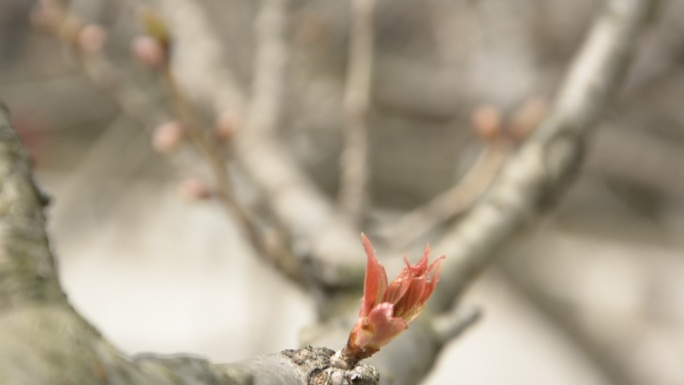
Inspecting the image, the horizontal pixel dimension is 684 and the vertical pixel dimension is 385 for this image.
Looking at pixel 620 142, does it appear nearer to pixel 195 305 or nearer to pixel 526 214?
pixel 195 305

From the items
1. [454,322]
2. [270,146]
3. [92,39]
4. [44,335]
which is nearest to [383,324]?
[44,335]

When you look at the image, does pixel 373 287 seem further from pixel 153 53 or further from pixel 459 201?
pixel 459 201

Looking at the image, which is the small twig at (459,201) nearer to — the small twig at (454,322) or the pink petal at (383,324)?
the small twig at (454,322)

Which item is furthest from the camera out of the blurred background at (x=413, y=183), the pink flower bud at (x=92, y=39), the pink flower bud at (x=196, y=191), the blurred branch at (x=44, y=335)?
the blurred background at (x=413, y=183)

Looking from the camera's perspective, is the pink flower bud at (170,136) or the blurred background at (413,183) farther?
the blurred background at (413,183)

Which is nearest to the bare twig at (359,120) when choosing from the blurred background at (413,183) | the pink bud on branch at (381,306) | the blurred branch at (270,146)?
the blurred branch at (270,146)

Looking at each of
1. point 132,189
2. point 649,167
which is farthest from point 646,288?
point 132,189

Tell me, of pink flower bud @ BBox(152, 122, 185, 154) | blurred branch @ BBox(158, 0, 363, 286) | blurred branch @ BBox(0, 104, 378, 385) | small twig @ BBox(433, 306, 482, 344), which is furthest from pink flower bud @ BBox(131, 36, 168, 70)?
blurred branch @ BBox(0, 104, 378, 385)
